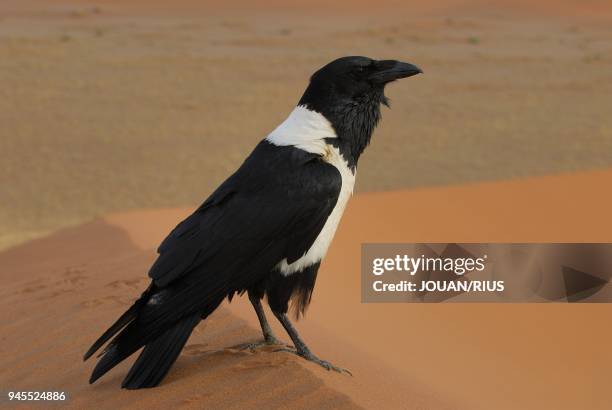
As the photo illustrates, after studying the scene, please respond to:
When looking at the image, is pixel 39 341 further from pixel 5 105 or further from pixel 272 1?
pixel 272 1

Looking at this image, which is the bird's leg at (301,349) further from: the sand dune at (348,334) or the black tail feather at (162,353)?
the black tail feather at (162,353)

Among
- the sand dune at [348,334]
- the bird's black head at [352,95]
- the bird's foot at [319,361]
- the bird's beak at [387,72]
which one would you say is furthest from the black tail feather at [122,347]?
the bird's beak at [387,72]

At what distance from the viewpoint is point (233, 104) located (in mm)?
19578

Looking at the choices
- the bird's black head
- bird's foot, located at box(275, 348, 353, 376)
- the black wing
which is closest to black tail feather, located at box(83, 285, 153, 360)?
the black wing

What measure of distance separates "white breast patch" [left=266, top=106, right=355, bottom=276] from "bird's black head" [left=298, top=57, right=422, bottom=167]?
58 millimetres

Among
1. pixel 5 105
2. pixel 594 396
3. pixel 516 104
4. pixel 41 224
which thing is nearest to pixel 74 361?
pixel 594 396

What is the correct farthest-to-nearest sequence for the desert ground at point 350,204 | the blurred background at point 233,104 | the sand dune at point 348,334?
1. the blurred background at point 233,104
2. the desert ground at point 350,204
3. the sand dune at point 348,334

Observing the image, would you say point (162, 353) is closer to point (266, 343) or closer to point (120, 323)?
point (120, 323)

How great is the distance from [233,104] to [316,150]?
1533 centimetres

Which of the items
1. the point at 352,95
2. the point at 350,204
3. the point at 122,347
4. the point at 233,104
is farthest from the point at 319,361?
the point at 233,104

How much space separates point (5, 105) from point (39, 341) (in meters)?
14.2

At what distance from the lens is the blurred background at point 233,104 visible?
13992 millimetres

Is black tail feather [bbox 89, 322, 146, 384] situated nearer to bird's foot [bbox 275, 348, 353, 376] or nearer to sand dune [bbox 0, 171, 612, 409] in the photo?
sand dune [bbox 0, 171, 612, 409]

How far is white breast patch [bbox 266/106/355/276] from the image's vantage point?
4.41 metres
